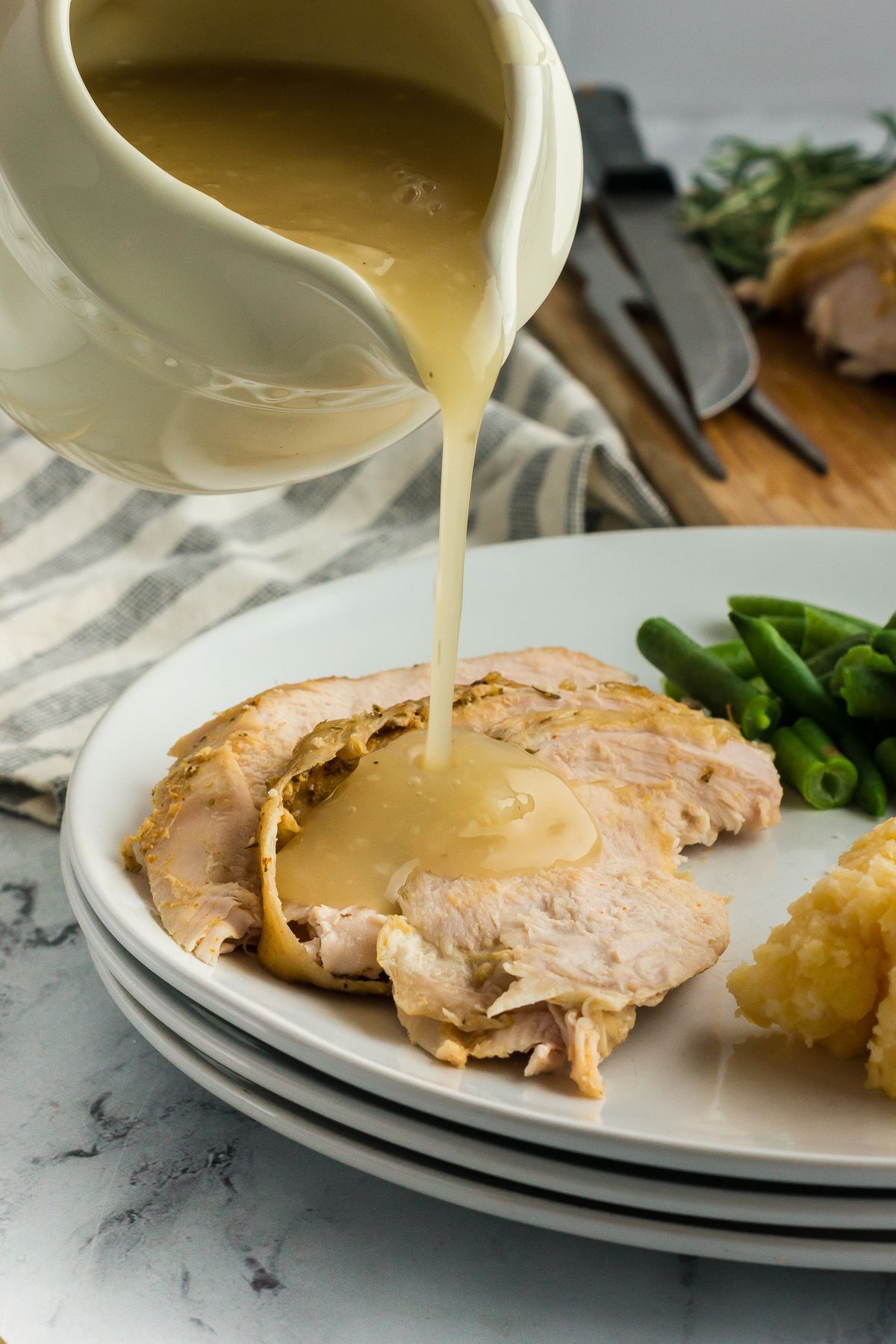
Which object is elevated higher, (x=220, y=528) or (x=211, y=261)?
(x=211, y=261)

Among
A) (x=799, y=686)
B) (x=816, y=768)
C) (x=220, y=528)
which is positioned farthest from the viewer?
(x=220, y=528)

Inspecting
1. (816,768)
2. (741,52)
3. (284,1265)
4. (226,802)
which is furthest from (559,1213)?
(741,52)

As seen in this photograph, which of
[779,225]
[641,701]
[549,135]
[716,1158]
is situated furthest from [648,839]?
[779,225]

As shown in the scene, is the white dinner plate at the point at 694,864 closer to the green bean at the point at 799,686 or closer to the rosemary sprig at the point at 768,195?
the green bean at the point at 799,686

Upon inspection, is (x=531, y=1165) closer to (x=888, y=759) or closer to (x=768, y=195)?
(x=888, y=759)

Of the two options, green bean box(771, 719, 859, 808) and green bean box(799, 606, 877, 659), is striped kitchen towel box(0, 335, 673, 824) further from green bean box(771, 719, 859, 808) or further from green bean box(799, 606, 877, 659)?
green bean box(771, 719, 859, 808)

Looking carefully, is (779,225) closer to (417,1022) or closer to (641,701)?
(641,701)
